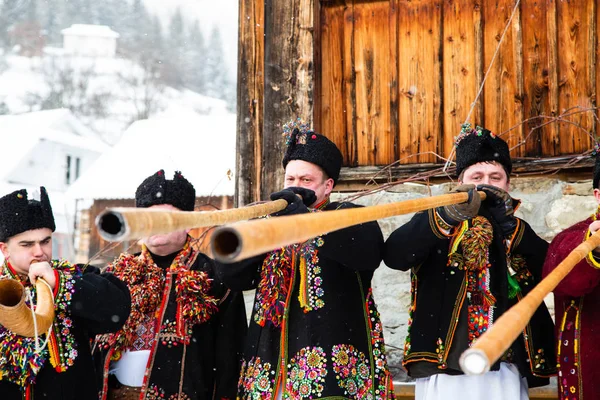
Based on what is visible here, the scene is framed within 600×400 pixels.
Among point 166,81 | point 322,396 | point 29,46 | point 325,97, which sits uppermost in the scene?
point 29,46

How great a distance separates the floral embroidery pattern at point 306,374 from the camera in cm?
312

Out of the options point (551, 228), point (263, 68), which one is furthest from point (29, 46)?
point (551, 228)

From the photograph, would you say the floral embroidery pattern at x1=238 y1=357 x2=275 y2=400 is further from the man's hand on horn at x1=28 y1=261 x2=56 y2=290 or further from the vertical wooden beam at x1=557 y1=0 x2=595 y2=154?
the vertical wooden beam at x1=557 y1=0 x2=595 y2=154

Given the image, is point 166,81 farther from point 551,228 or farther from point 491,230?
point 491,230

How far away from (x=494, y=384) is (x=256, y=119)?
2.55m

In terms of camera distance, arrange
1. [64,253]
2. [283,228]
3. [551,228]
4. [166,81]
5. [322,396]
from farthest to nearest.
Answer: [64,253], [166,81], [551,228], [322,396], [283,228]

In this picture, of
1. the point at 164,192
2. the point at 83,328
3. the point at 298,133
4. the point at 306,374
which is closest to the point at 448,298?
the point at 306,374

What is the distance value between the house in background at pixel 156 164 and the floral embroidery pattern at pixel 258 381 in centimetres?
901

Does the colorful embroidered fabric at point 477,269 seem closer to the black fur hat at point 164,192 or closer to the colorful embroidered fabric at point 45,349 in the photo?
the black fur hat at point 164,192

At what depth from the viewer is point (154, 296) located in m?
3.61

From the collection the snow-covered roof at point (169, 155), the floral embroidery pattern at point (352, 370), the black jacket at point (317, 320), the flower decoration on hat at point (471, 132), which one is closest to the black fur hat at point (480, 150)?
the flower decoration on hat at point (471, 132)

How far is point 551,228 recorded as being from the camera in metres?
4.62

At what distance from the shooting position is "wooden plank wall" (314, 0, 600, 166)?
468cm

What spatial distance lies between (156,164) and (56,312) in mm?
12463
